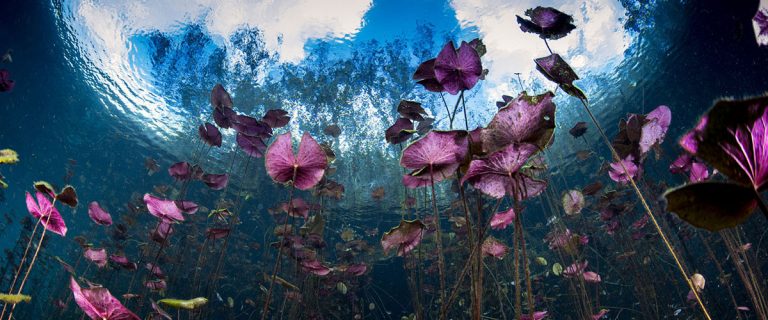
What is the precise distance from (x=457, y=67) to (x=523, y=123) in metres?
0.94

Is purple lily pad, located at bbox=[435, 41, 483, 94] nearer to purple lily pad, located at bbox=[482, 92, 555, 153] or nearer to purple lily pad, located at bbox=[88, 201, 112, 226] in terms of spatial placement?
purple lily pad, located at bbox=[482, 92, 555, 153]

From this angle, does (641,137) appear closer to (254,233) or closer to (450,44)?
(450,44)

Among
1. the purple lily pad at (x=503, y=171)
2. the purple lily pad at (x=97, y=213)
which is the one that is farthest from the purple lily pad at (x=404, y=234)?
the purple lily pad at (x=97, y=213)

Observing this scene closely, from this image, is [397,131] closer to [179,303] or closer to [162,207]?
[179,303]

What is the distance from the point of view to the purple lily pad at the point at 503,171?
4.97 feet

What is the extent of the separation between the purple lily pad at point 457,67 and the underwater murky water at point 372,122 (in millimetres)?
16

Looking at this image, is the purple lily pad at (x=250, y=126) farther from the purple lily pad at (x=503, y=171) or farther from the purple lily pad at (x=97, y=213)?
the purple lily pad at (x=503, y=171)

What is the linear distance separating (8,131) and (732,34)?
31.0 metres

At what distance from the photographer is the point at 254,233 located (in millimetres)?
22141

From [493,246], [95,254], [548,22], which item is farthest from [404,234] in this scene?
[95,254]

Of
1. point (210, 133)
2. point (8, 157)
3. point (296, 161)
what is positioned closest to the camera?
point (8, 157)

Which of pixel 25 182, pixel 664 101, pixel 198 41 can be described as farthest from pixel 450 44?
pixel 25 182

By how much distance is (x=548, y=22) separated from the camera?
8.20ft

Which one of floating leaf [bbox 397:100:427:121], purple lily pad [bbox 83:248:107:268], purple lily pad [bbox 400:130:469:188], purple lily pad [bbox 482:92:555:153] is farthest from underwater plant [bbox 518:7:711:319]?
purple lily pad [bbox 83:248:107:268]
